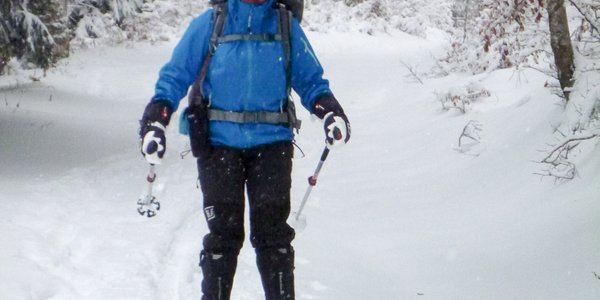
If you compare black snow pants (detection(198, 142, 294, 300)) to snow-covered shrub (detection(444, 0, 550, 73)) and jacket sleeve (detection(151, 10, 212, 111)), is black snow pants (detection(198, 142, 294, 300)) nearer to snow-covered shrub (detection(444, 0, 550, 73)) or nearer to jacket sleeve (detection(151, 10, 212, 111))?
jacket sleeve (detection(151, 10, 212, 111))

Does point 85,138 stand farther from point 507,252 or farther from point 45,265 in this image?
point 507,252

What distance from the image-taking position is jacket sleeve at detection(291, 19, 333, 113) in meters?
3.54

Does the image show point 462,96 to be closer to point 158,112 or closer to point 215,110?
point 215,110

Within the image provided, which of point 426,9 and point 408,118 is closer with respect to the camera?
point 408,118

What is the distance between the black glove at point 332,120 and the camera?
351cm

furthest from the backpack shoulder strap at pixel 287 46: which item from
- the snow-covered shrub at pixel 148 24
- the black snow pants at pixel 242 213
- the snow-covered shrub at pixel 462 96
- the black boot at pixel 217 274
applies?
the snow-covered shrub at pixel 148 24

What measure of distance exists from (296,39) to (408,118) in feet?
25.2

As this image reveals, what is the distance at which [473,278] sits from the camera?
469 cm

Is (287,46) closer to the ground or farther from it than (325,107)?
farther from it

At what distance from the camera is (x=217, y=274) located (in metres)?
3.44

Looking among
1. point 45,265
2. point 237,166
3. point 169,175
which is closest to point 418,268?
point 237,166

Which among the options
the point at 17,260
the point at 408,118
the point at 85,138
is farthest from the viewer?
the point at 408,118

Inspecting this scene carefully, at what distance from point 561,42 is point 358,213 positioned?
248 cm

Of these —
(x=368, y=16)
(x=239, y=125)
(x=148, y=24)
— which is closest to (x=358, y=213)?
(x=239, y=125)
